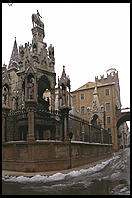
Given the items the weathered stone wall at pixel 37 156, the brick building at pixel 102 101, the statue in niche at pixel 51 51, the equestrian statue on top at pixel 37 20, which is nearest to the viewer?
the weathered stone wall at pixel 37 156

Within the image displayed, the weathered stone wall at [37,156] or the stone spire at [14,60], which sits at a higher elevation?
the stone spire at [14,60]

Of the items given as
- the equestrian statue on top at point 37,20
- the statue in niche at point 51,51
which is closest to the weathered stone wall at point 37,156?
the statue in niche at point 51,51

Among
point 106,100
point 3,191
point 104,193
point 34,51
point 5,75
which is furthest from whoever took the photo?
point 106,100

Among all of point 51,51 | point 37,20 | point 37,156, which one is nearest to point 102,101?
point 51,51

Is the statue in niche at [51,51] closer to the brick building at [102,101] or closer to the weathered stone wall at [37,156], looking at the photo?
the weathered stone wall at [37,156]

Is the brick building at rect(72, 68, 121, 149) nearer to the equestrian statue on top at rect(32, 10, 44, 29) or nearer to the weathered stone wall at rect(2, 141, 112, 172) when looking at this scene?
the equestrian statue on top at rect(32, 10, 44, 29)

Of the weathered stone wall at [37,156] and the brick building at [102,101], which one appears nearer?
the weathered stone wall at [37,156]

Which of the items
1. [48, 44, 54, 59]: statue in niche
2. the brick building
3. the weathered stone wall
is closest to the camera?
the weathered stone wall

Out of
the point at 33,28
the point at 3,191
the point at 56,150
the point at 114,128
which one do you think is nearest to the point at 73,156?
the point at 56,150

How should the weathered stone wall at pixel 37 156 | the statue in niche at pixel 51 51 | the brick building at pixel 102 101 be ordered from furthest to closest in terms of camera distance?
1. the brick building at pixel 102 101
2. the statue in niche at pixel 51 51
3. the weathered stone wall at pixel 37 156

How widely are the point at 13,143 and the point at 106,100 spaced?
1555 inches

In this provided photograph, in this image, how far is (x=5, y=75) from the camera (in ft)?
53.2

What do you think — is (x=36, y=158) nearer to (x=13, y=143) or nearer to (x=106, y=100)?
(x=13, y=143)

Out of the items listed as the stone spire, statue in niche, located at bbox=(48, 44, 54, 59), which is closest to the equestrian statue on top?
statue in niche, located at bbox=(48, 44, 54, 59)
